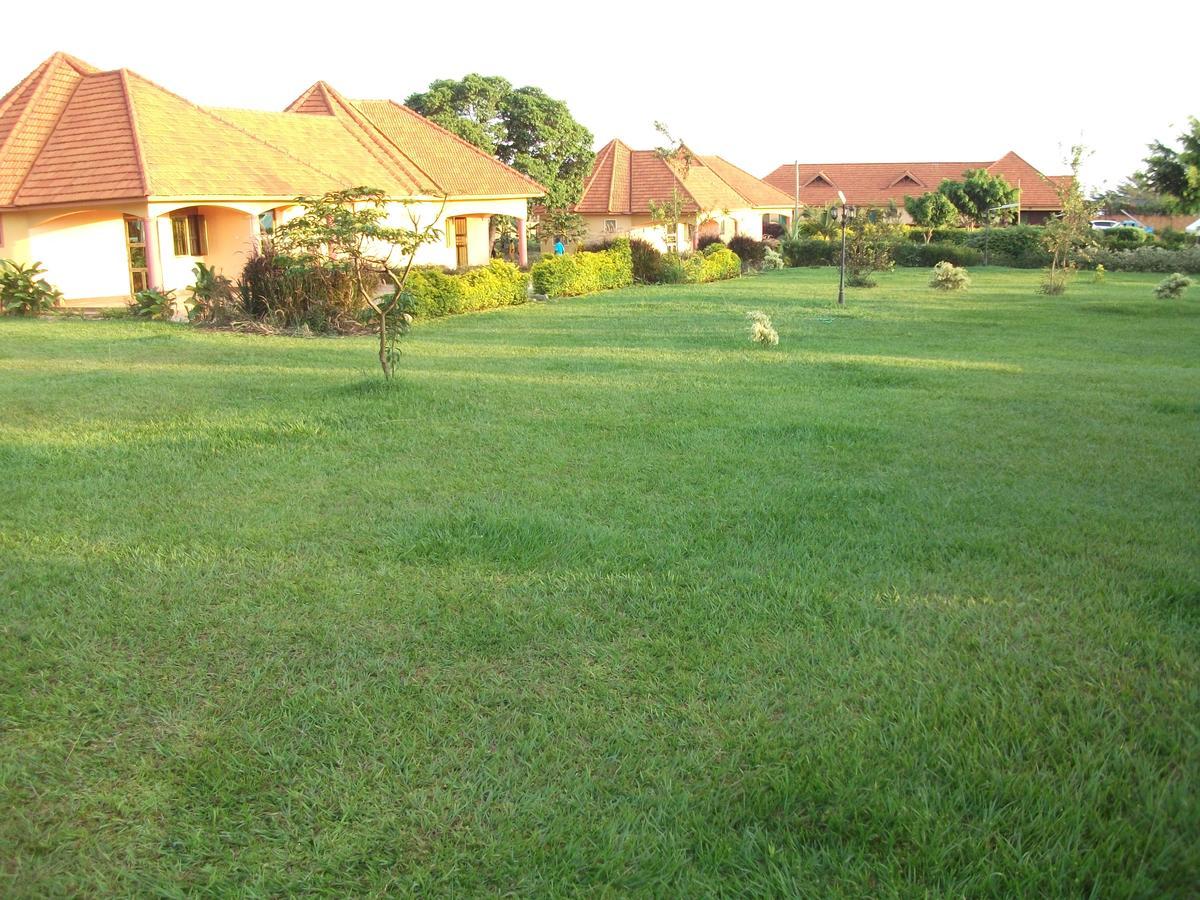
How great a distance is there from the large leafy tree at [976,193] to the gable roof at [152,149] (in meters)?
31.1

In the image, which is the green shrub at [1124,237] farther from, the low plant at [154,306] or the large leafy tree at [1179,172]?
the low plant at [154,306]

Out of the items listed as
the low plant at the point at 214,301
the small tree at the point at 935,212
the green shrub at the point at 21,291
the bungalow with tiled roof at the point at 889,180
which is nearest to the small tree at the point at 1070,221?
the low plant at the point at 214,301

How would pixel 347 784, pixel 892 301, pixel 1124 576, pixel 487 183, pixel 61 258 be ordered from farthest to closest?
pixel 487 183
pixel 892 301
pixel 61 258
pixel 1124 576
pixel 347 784

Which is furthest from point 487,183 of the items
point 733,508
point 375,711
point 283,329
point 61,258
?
point 375,711

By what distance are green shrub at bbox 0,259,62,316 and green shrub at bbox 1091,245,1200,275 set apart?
34.3 m

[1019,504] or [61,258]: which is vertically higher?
[61,258]

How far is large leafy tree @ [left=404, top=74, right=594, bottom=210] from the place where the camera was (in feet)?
149

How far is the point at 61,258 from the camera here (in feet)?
71.7

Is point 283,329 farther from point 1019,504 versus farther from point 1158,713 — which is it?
point 1158,713

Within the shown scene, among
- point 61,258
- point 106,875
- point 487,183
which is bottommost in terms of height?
point 106,875

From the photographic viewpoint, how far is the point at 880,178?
204 ft

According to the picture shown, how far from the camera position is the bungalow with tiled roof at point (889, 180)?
2237 inches

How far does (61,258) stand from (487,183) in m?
A: 13.3

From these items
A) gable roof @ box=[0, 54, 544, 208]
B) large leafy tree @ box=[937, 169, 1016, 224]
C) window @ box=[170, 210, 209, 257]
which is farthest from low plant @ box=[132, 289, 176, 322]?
large leafy tree @ box=[937, 169, 1016, 224]
